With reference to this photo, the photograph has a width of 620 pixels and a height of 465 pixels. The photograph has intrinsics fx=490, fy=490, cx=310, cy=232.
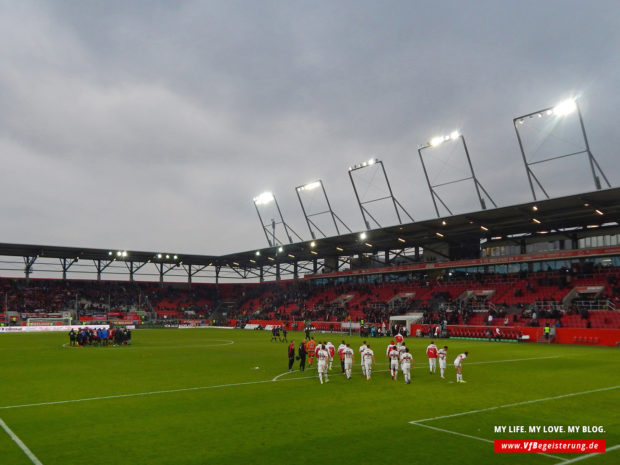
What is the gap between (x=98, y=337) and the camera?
132 feet

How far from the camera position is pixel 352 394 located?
56.1 feet

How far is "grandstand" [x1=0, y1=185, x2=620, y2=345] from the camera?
158ft

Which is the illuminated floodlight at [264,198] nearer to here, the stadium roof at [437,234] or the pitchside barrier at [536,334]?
the stadium roof at [437,234]

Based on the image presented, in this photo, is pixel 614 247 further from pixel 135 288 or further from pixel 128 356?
pixel 135 288

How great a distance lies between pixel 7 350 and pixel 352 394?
29.5 meters

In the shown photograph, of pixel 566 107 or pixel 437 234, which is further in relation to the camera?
pixel 437 234

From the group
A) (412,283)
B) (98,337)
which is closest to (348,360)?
(98,337)

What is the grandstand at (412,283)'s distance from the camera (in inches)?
1900

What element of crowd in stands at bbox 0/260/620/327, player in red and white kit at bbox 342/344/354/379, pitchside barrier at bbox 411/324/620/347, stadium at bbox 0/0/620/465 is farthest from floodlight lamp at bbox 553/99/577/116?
player in red and white kit at bbox 342/344/354/379

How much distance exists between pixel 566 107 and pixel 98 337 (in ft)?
143

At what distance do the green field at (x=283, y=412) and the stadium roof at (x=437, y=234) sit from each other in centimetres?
2516

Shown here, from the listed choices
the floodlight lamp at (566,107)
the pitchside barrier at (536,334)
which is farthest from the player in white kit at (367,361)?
the floodlight lamp at (566,107)

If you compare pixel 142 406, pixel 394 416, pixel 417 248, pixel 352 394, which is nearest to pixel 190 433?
pixel 142 406

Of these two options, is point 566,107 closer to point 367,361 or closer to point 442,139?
point 442,139
